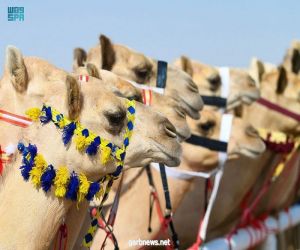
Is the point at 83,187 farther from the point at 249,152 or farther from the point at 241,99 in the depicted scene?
the point at 241,99

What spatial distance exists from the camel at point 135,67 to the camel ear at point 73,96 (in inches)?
65.7

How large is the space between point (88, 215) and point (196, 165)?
133cm

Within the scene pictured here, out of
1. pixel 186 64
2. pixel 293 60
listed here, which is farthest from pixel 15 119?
pixel 293 60

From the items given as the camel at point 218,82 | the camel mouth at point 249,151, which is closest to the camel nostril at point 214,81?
the camel at point 218,82

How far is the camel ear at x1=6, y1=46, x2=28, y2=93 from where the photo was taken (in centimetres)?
273

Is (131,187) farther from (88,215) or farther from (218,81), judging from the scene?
(218,81)

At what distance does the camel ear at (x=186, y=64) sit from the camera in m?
5.48

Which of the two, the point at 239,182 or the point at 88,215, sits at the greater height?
the point at 88,215

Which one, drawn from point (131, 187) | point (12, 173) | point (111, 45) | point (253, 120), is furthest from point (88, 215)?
point (253, 120)

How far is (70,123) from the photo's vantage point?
256cm

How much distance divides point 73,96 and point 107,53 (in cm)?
Answer: 176

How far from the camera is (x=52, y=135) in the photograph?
8.32ft

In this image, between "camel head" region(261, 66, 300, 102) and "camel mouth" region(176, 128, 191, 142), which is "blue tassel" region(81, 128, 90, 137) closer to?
"camel mouth" region(176, 128, 191, 142)

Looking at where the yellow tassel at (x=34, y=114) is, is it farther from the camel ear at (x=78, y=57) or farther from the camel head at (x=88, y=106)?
the camel ear at (x=78, y=57)
